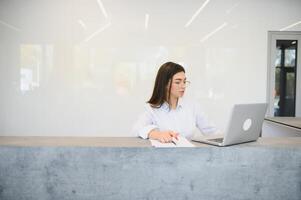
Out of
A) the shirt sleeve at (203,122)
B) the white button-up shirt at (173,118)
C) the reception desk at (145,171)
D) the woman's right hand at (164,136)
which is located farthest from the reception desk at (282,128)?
the woman's right hand at (164,136)

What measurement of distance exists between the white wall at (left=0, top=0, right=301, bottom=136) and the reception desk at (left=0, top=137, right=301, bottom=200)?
3.23 meters

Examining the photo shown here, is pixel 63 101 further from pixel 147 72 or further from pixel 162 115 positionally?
pixel 162 115

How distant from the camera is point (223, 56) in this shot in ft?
16.0

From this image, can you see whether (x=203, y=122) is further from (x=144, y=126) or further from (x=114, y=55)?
(x=114, y=55)

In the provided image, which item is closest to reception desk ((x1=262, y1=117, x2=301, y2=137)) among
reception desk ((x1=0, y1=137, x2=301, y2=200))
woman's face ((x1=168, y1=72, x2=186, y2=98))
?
woman's face ((x1=168, y1=72, x2=186, y2=98))

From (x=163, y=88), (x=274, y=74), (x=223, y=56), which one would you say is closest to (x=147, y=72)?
(x=223, y=56)

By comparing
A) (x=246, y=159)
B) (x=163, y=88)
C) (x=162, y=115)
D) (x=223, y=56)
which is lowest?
(x=246, y=159)

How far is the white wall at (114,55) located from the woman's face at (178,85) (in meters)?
2.47

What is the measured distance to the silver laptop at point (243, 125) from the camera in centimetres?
157

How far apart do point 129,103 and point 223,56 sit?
1632 millimetres

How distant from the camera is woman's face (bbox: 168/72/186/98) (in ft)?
7.68

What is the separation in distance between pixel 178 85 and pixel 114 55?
263cm

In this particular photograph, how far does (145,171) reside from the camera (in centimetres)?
160

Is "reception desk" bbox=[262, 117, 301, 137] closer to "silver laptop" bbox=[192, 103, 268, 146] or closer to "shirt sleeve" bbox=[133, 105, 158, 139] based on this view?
"silver laptop" bbox=[192, 103, 268, 146]
